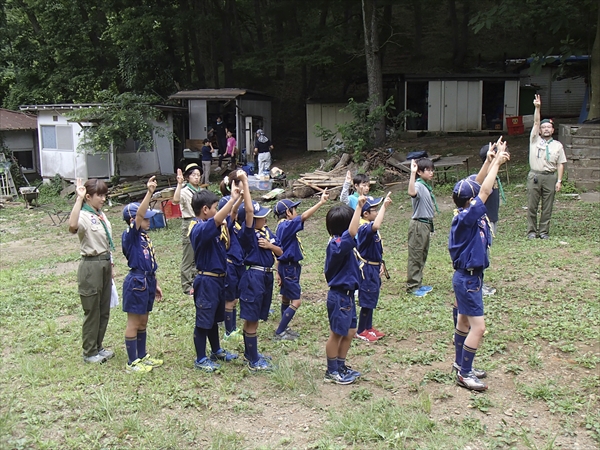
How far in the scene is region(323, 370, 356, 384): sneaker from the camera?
5.37 m

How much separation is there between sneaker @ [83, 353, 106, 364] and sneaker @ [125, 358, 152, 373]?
1.20 feet

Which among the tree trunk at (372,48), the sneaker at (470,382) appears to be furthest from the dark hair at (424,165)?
the tree trunk at (372,48)

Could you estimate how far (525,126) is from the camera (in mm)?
24703

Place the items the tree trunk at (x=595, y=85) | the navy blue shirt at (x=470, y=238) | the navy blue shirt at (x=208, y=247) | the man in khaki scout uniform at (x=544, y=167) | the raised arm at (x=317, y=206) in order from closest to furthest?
the navy blue shirt at (x=470, y=238) → the navy blue shirt at (x=208, y=247) → the raised arm at (x=317, y=206) → the man in khaki scout uniform at (x=544, y=167) → the tree trunk at (x=595, y=85)

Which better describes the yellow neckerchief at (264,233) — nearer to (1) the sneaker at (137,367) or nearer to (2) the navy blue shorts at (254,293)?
(2) the navy blue shorts at (254,293)

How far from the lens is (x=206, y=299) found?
5445 mm

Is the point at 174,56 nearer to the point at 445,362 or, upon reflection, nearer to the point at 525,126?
the point at 525,126

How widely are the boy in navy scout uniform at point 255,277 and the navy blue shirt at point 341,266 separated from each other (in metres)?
0.82

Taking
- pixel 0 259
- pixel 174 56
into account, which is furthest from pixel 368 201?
pixel 174 56

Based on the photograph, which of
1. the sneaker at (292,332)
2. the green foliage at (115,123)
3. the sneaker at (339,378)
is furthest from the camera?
the green foliage at (115,123)

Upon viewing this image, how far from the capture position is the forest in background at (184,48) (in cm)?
2519

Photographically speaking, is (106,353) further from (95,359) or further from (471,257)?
(471,257)

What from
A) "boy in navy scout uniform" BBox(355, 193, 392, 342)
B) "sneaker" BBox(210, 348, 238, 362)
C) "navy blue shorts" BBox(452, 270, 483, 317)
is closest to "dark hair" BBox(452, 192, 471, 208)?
"navy blue shorts" BBox(452, 270, 483, 317)

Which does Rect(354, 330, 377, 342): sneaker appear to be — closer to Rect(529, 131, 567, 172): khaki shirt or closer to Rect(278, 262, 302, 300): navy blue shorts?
Rect(278, 262, 302, 300): navy blue shorts
